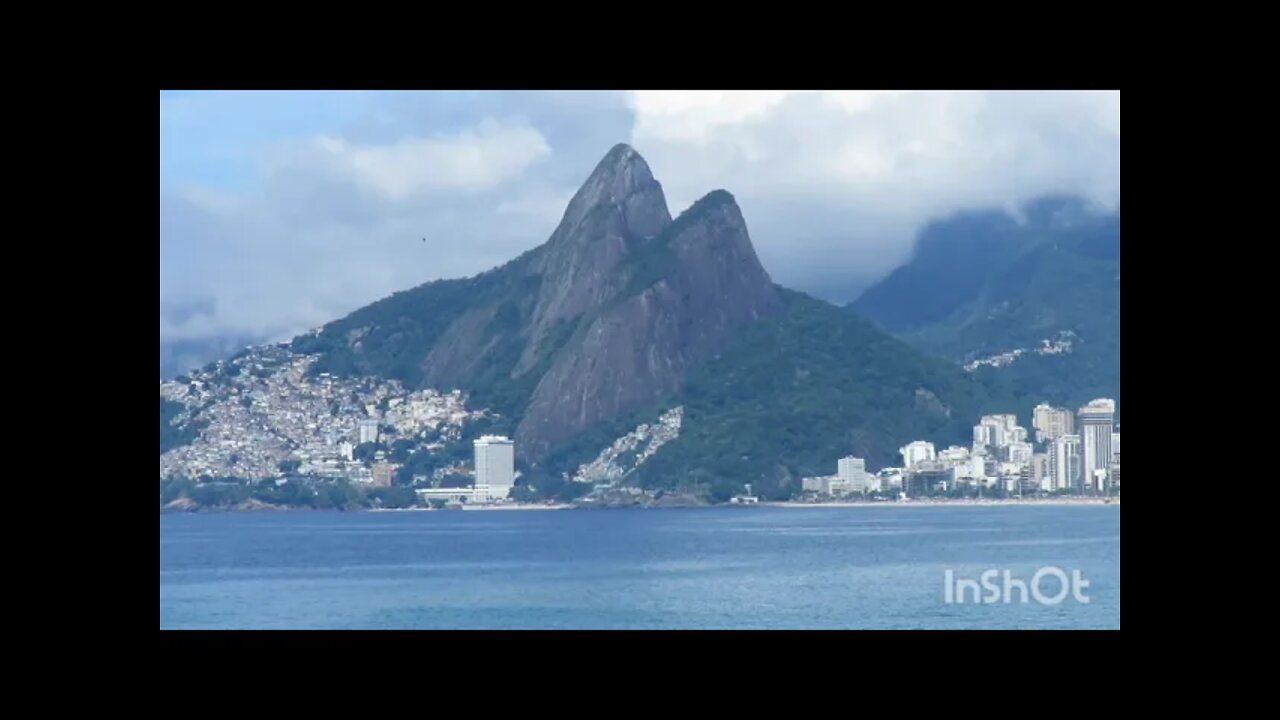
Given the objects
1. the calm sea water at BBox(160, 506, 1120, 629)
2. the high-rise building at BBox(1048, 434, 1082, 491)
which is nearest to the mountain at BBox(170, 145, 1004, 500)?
the calm sea water at BBox(160, 506, 1120, 629)

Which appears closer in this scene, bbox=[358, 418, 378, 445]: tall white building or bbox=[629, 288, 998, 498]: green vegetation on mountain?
bbox=[629, 288, 998, 498]: green vegetation on mountain

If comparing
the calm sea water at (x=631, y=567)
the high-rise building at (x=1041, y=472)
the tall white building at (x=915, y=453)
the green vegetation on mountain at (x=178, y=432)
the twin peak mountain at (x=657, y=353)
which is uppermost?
the twin peak mountain at (x=657, y=353)

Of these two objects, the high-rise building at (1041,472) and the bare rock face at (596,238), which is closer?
the high-rise building at (1041,472)

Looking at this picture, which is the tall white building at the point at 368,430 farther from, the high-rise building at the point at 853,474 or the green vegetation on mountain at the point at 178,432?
the high-rise building at the point at 853,474

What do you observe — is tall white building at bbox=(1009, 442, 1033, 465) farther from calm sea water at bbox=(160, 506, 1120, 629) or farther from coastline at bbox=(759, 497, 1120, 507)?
calm sea water at bbox=(160, 506, 1120, 629)

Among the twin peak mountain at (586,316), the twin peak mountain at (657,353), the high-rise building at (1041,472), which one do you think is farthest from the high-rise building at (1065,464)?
the twin peak mountain at (586,316)

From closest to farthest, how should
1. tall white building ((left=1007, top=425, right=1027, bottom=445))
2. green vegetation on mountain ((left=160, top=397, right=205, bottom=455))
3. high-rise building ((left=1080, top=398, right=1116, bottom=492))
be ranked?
high-rise building ((left=1080, top=398, right=1116, bottom=492)) → tall white building ((left=1007, top=425, right=1027, bottom=445)) → green vegetation on mountain ((left=160, top=397, right=205, bottom=455))

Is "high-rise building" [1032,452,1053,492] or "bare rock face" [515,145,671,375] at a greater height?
"bare rock face" [515,145,671,375]
